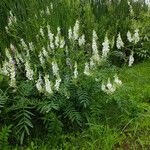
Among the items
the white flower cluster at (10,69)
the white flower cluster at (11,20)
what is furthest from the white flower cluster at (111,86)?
the white flower cluster at (11,20)

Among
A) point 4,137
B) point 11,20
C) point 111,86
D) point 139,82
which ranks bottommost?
point 4,137

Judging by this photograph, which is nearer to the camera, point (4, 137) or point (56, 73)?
point (4, 137)

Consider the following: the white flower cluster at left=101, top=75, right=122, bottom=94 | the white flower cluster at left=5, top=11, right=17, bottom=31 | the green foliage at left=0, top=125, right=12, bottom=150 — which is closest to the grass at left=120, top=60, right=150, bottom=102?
the white flower cluster at left=101, top=75, right=122, bottom=94

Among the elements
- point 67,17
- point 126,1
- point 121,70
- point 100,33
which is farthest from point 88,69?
point 126,1

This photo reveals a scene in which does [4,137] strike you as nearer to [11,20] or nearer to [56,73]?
[56,73]

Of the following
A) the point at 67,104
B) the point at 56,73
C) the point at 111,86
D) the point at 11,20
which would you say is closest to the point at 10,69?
the point at 56,73

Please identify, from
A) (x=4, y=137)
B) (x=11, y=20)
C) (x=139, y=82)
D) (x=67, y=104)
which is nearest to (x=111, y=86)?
(x=67, y=104)

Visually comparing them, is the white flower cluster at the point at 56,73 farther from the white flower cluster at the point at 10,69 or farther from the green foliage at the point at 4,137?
the green foliage at the point at 4,137

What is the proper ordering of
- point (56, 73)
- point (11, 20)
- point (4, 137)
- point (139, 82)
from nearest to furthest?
point (4, 137), point (56, 73), point (139, 82), point (11, 20)

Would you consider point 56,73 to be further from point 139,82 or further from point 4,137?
point 139,82

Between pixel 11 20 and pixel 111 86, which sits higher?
pixel 11 20

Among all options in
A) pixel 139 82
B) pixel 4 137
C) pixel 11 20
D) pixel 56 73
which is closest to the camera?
pixel 4 137

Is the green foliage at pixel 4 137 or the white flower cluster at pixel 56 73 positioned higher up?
the white flower cluster at pixel 56 73

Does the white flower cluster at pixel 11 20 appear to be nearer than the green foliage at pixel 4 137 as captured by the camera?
No
